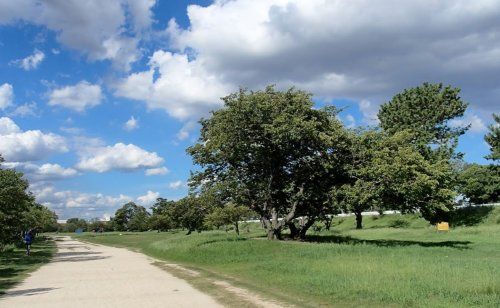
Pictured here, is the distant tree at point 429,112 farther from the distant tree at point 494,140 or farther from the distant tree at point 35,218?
the distant tree at point 35,218

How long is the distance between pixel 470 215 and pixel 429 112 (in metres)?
13.5

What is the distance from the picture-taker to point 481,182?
210 ft

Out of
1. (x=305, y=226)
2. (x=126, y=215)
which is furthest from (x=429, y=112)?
(x=126, y=215)

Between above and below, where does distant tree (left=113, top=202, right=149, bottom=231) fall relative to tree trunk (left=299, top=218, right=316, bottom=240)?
above

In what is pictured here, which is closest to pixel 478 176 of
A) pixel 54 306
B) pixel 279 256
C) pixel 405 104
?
pixel 405 104

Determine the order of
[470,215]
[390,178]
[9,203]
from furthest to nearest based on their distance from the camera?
[470,215]
[390,178]
[9,203]

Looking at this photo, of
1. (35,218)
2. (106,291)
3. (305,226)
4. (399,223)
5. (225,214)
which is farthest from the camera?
(399,223)

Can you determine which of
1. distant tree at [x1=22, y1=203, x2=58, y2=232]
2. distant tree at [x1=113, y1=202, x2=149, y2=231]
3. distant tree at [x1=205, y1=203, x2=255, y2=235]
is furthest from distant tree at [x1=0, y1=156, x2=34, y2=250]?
distant tree at [x1=113, y1=202, x2=149, y2=231]

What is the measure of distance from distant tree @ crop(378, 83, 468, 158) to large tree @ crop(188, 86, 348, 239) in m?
31.2

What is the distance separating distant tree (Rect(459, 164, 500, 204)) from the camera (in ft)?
201

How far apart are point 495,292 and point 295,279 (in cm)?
569

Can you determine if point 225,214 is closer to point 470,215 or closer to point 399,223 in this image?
point 470,215

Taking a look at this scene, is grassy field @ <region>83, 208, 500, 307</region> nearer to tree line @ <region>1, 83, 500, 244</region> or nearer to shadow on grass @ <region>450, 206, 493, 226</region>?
tree line @ <region>1, 83, 500, 244</region>

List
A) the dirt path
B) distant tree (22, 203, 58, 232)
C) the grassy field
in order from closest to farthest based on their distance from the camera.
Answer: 1. the grassy field
2. the dirt path
3. distant tree (22, 203, 58, 232)
